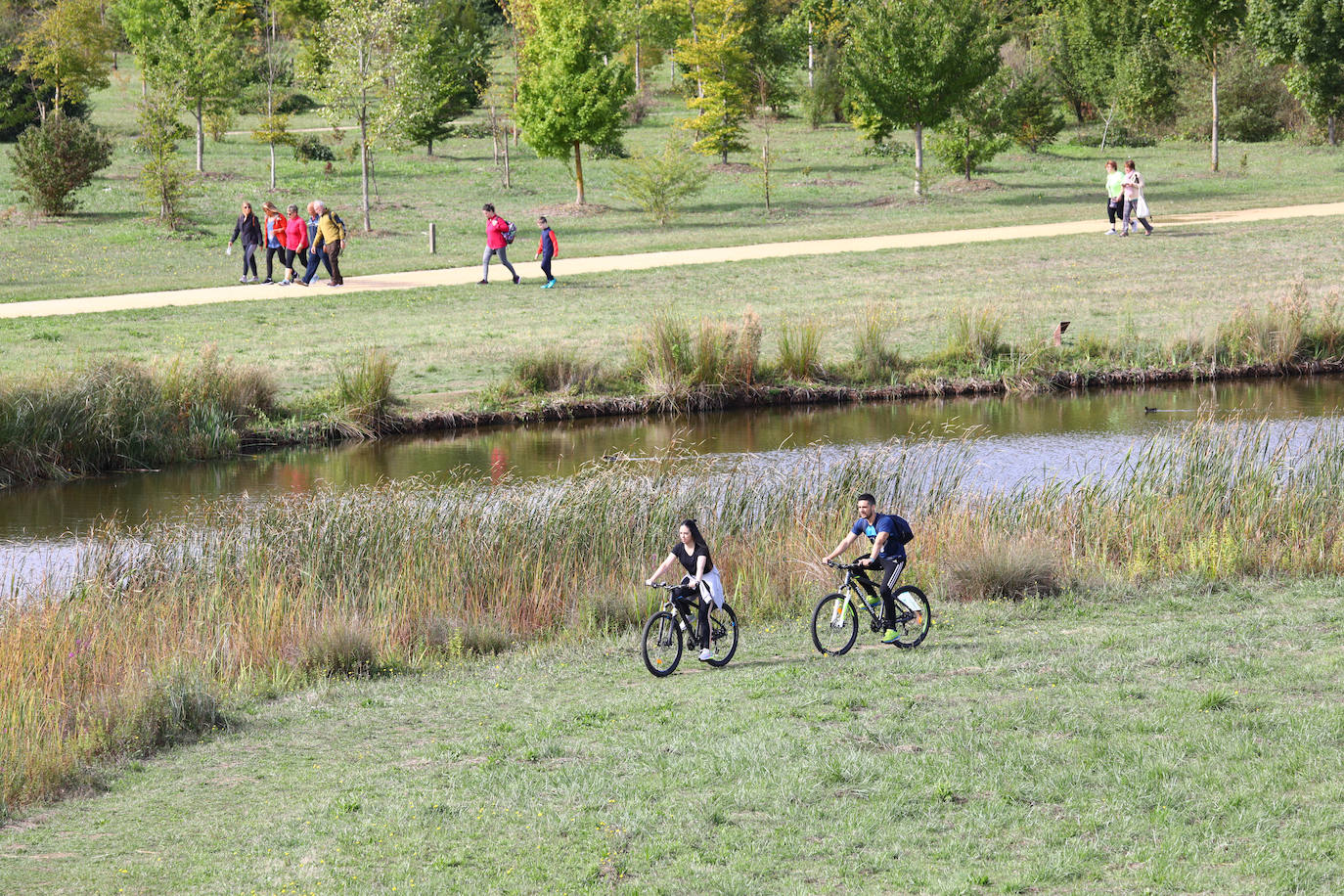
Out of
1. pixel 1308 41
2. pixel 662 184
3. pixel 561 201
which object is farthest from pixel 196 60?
pixel 1308 41

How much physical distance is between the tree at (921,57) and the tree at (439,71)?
520 inches

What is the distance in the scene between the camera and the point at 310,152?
2119 inches

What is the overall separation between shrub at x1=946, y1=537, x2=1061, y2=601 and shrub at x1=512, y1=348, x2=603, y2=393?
1123cm

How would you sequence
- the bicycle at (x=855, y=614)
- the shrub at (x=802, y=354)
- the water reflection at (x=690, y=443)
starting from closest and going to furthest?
the bicycle at (x=855, y=614), the water reflection at (x=690, y=443), the shrub at (x=802, y=354)

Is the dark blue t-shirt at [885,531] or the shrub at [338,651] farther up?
the dark blue t-shirt at [885,531]

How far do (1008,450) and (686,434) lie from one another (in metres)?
4.62

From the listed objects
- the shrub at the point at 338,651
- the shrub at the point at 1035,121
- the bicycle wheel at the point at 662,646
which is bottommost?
the shrub at the point at 338,651

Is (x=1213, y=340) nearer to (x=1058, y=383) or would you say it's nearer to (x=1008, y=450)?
(x=1058, y=383)

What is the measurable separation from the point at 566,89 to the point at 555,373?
21498 mm

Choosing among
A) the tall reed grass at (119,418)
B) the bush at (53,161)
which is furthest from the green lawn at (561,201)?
the tall reed grass at (119,418)

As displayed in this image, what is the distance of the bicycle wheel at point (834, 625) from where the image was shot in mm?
11008

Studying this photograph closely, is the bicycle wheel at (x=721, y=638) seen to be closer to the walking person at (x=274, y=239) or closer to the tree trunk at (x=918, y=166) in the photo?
the walking person at (x=274, y=239)

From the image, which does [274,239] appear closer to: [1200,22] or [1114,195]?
[1114,195]

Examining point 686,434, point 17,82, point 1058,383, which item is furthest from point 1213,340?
point 17,82
